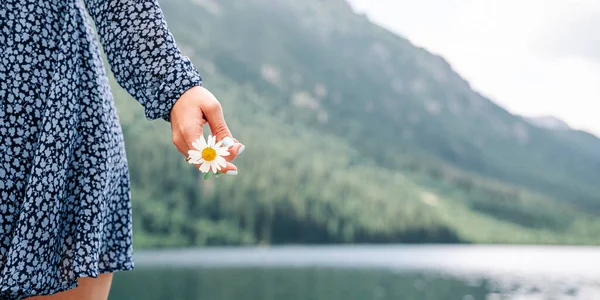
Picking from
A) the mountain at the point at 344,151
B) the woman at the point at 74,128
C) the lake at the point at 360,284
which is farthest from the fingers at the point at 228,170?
the mountain at the point at 344,151

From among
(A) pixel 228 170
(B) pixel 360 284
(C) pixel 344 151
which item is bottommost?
(B) pixel 360 284

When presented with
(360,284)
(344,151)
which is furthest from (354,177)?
(360,284)

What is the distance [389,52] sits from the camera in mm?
178625

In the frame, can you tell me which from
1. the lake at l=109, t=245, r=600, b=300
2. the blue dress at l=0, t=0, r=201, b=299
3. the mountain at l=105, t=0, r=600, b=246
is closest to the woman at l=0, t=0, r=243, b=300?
the blue dress at l=0, t=0, r=201, b=299

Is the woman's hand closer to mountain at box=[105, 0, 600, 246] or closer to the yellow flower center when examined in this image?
the yellow flower center

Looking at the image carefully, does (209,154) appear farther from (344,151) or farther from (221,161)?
(344,151)

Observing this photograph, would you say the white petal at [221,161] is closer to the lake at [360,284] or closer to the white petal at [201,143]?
the white petal at [201,143]

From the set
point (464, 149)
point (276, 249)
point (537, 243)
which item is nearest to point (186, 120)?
point (276, 249)

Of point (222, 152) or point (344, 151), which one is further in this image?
point (344, 151)

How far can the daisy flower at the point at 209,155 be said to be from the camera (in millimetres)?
848

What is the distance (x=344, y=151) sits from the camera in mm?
139750

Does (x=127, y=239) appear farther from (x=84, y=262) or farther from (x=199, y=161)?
(x=199, y=161)

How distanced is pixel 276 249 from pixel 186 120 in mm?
103455

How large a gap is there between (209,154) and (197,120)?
8 centimetres
